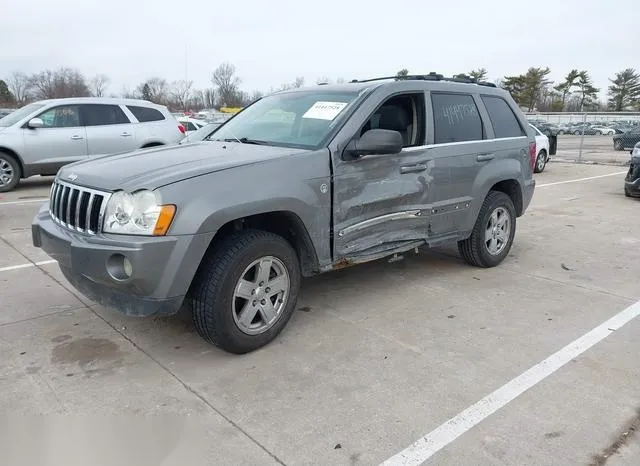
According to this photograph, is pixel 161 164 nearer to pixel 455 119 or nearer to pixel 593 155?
pixel 455 119

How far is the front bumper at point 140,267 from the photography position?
3021 mm

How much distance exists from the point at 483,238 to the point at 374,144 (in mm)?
2145

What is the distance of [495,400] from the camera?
10.0 ft

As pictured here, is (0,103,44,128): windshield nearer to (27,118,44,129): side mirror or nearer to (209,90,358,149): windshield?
(27,118,44,129): side mirror

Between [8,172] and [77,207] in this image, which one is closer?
[77,207]

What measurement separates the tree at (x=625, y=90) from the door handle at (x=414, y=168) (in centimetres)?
8559

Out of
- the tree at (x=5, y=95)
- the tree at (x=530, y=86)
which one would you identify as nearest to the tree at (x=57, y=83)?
the tree at (x=5, y=95)

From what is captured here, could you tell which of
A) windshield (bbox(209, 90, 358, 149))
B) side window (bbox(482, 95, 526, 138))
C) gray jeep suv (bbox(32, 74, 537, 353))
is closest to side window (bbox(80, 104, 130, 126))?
windshield (bbox(209, 90, 358, 149))

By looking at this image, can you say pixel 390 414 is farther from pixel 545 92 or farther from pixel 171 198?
pixel 545 92

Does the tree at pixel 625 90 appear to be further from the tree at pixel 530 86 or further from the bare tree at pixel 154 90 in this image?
the bare tree at pixel 154 90

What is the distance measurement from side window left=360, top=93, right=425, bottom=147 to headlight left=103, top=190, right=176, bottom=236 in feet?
6.94

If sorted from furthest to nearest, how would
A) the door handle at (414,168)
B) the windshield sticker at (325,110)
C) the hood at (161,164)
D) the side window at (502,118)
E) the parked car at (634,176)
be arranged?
the parked car at (634,176) → the side window at (502,118) → the door handle at (414,168) → the windshield sticker at (325,110) → the hood at (161,164)

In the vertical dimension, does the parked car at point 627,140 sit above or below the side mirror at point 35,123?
below

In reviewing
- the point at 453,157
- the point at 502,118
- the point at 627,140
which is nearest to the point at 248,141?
the point at 453,157
